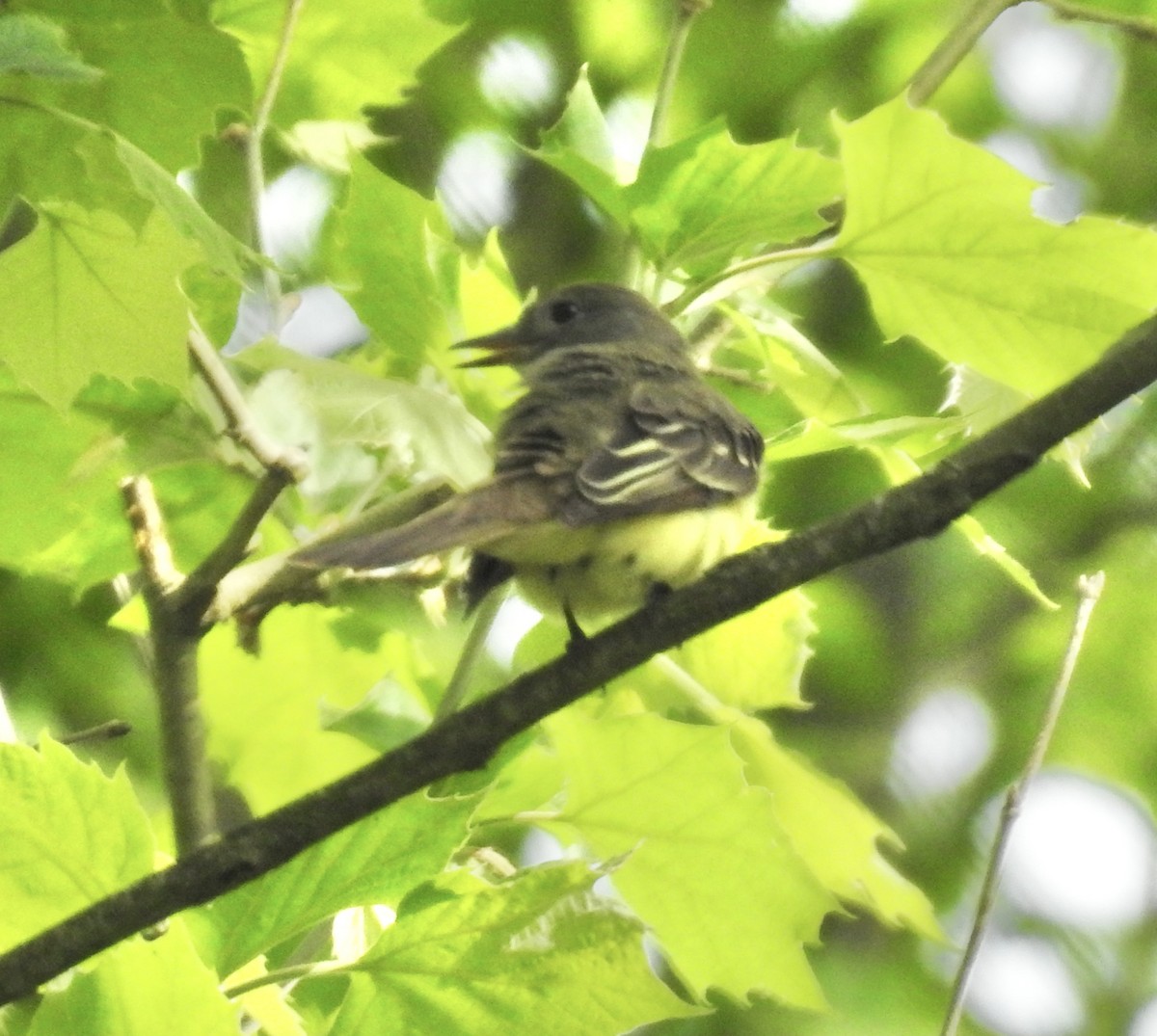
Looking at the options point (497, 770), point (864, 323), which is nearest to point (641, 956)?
point (497, 770)

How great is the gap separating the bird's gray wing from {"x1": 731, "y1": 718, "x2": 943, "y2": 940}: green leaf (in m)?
0.20

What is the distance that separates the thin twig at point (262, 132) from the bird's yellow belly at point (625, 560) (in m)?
0.28

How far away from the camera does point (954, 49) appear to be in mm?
1222

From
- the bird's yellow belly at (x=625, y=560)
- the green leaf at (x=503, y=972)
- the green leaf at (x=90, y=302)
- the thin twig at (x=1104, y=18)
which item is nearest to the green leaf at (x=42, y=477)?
the green leaf at (x=90, y=302)

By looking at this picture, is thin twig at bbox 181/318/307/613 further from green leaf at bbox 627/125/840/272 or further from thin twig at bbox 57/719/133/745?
green leaf at bbox 627/125/840/272

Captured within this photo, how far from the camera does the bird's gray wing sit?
1.16 m

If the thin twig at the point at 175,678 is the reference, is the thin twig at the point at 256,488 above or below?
above

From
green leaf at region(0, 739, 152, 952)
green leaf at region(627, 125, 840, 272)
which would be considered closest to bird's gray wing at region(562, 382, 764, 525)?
green leaf at region(627, 125, 840, 272)

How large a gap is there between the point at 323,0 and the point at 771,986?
2.47 ft

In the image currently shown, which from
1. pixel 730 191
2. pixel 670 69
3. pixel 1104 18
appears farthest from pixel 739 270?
pixel 1104 18

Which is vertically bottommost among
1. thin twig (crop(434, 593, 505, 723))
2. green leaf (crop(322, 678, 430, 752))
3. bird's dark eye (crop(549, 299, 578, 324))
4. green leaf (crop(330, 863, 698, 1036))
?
bird's dark eye (crop(549, 299, 578, 324))

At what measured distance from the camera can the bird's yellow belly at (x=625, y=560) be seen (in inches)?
48.0

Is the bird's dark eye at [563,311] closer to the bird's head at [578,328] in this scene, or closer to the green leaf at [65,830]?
the bird's head at [578,328]

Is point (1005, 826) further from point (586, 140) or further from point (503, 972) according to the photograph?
point (586, 140)
